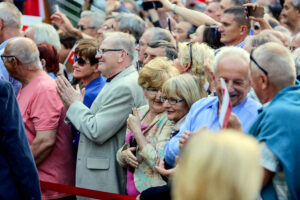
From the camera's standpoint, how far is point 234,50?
13.4ft

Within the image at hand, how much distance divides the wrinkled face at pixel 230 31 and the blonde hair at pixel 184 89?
167cm

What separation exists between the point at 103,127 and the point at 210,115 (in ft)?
5.60

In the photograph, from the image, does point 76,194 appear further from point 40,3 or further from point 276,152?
point 40,3

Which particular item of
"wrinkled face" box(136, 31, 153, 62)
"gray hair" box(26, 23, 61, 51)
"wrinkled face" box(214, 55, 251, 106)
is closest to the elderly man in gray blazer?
"wrinkled face" box(136, 31, 153, 62)

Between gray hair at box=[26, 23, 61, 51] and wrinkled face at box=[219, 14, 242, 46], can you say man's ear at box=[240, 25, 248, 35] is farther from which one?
gray hair at box=[26, 23, 61, 51]

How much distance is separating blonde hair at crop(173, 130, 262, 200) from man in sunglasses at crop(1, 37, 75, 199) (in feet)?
13.1

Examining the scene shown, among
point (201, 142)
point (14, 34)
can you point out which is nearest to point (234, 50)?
point (201, 142)

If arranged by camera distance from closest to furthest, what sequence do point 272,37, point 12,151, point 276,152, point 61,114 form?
point 276,152 < point 12,151 < point 272,37 < point 61,114

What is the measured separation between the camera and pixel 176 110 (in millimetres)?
4750

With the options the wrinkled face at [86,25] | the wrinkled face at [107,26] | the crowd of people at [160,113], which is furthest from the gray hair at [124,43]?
the wrinkled face at [86,25]

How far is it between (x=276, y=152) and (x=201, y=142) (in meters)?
1.28

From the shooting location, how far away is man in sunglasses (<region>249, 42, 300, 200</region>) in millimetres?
3156

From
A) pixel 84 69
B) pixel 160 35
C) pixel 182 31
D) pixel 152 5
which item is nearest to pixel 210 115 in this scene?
pixel 84 69

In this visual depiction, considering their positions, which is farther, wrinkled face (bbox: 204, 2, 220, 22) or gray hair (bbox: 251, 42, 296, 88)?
wrinkled face (bbox: 204, 2, 220, 22)
